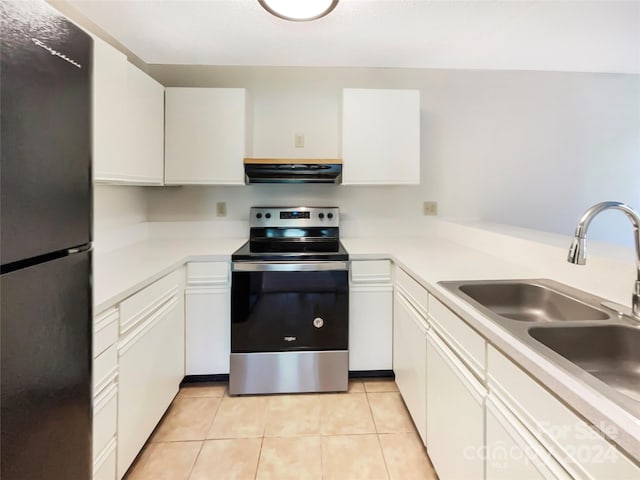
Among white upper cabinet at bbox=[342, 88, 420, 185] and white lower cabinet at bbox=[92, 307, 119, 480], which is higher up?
white upper cabinet at bbox=[342, 88, 420, 185]

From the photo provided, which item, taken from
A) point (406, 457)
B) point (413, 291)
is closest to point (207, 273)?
point (413, 291)

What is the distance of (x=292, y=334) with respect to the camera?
2010 mm

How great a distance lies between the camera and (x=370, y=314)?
211 centimetres

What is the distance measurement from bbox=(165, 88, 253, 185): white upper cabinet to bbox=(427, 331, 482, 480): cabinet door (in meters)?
1.67

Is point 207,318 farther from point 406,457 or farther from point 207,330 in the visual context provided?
point 406,457

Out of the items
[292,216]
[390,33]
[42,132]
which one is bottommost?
[292,216]

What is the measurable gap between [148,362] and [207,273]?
0.61 m

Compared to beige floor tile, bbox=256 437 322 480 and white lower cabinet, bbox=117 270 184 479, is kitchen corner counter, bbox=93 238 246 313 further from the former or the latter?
beige floor tile, bbox=256 437 322 480

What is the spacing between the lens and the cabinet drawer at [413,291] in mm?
1499

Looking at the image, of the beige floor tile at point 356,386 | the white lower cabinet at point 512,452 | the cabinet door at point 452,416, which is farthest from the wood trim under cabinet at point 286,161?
the white lower cabinet at point 512,452

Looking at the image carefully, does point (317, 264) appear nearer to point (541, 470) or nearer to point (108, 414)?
point (108, 414)

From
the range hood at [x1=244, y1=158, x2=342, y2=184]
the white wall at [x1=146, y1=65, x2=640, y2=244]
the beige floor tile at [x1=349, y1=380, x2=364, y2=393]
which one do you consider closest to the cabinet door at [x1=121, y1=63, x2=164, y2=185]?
the white wall at [x1=146, y1=65, x2=640, y2=244]

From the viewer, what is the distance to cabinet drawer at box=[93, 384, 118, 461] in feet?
3.68

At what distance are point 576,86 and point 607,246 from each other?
197 cm
